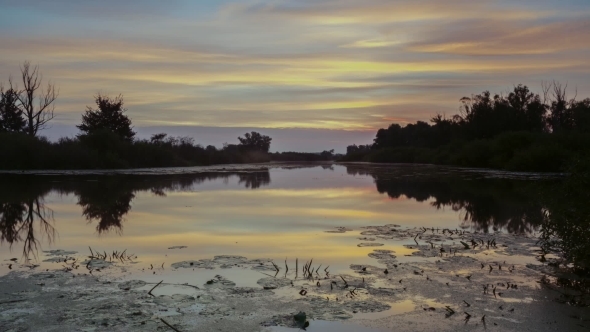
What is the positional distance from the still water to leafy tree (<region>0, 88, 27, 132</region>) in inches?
1139

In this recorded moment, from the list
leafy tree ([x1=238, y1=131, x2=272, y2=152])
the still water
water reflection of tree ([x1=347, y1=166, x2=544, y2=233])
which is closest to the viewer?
the still water

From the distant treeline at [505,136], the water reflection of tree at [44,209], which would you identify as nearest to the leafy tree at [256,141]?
the distant treeline at [505,136]

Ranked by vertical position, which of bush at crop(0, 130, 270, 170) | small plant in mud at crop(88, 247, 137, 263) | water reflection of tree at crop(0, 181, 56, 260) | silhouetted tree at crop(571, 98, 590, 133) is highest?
silhouetted tree at crop(571, 98, 590, 133)

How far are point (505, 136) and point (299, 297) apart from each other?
36.7 metres

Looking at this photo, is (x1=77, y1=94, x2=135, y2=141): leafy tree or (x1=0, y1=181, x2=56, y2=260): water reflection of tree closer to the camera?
(x1=0, y1=181, x2=56, y2=260): water reflection of tree

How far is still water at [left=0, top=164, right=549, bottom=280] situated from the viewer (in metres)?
8.42

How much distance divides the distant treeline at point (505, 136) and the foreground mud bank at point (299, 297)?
1535 centimetres

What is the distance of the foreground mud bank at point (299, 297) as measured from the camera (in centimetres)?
491

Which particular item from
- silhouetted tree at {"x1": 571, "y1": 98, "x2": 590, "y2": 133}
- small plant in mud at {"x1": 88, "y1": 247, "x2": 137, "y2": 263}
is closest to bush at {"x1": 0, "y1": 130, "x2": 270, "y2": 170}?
small plant in mud at {"x1": 88, "y1": 247, "x2": 137, "y2": 263}

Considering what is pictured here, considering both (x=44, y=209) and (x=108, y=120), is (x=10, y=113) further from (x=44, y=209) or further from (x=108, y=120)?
(x=44, y=209)

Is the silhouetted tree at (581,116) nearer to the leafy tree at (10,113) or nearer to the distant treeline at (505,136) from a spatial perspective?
the distant treeline at (505,136)

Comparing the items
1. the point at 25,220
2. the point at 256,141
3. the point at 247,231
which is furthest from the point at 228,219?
the point at 256,141

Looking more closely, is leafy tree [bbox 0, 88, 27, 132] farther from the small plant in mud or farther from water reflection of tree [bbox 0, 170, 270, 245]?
the small plant in mud

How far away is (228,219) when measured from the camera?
40.2 feet
